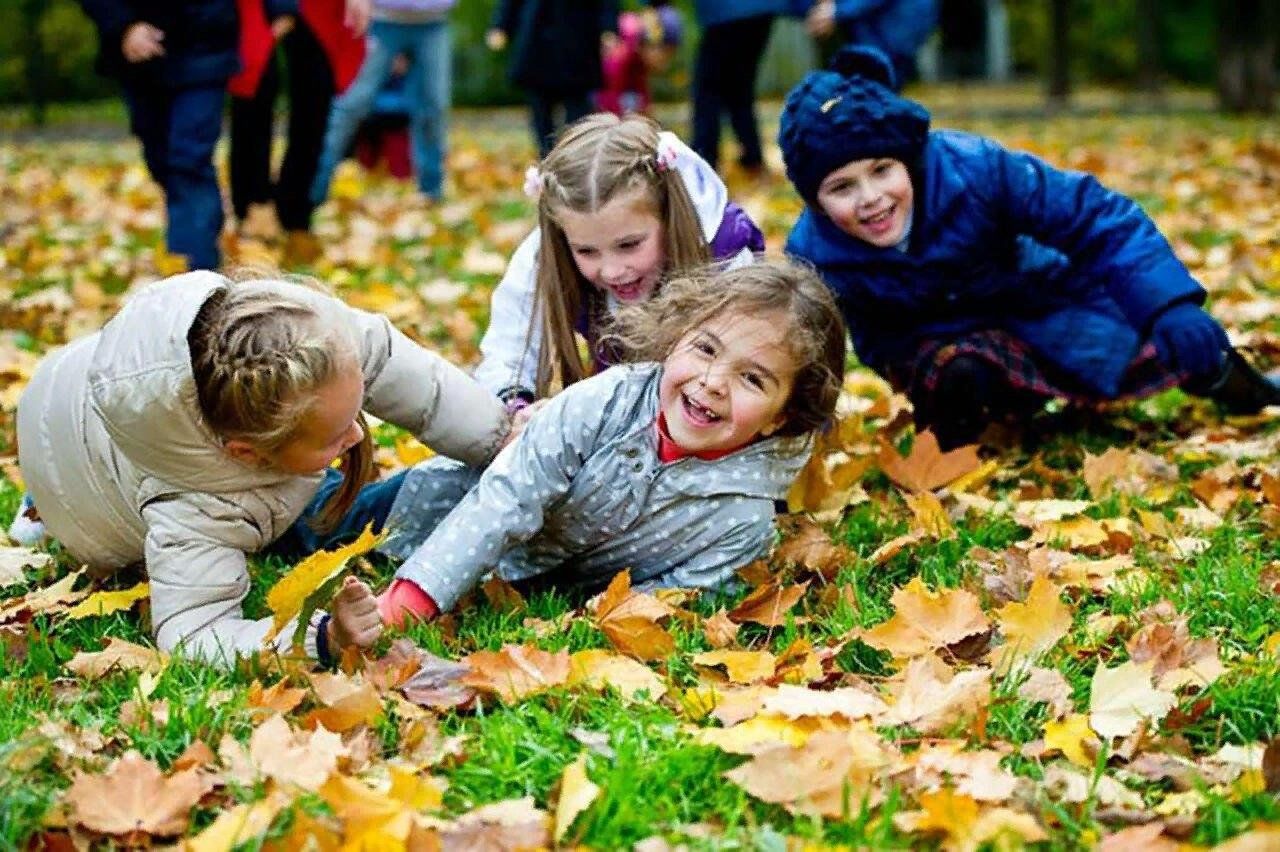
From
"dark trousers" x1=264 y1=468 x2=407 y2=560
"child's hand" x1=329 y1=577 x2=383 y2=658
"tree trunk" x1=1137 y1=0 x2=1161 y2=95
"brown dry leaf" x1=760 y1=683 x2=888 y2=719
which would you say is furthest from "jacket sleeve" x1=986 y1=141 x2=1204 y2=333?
"tree trunk" x1=1137 y1=0 x2=1161 y2=95

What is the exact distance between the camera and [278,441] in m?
2.55

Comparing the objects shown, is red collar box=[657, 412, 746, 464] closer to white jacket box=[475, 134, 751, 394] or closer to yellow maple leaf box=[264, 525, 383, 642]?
white jacket box=[475, 134, 751, 394]

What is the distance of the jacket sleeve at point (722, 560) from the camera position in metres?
2.88

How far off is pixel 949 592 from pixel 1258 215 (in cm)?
497

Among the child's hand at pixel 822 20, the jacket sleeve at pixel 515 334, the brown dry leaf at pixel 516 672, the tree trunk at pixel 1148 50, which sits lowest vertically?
the tree trunk at pixel 1148 50

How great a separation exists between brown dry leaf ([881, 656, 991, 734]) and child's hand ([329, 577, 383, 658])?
2.68 ft

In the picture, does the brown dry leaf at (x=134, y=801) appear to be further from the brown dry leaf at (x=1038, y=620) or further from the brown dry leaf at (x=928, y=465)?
the brown dry leaf at (x=928, y=465)

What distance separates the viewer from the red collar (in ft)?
9.64

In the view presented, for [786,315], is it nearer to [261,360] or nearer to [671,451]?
[671,451]

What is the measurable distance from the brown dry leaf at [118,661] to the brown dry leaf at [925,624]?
3.64ft

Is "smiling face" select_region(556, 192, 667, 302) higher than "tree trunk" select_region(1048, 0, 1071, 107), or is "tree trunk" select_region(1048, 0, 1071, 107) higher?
"smiling face" select_region(556, 192, 667, 302)

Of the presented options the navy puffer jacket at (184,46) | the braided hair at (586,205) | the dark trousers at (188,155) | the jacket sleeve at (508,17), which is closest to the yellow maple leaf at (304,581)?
the braided hair at (586,205)

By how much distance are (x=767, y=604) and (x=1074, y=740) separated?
2.35ft

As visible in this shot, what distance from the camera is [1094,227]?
3646mm
